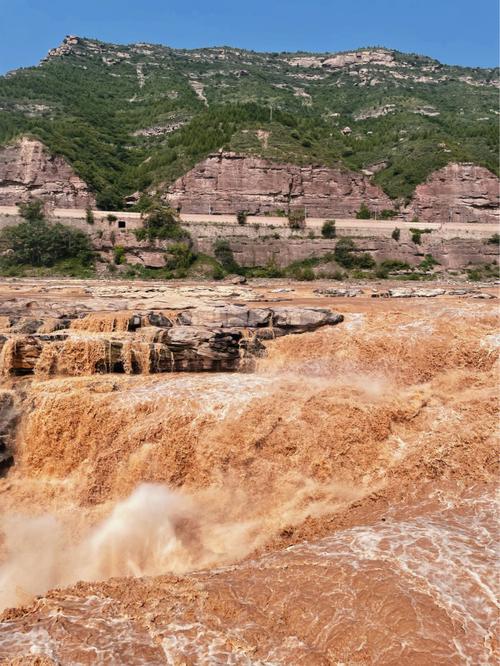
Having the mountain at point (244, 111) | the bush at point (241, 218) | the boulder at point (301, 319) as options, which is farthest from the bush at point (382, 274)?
the boulder at point (301, 319)

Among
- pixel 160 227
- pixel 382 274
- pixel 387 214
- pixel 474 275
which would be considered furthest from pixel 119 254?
pixel 387 214

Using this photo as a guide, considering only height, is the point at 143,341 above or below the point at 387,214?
below

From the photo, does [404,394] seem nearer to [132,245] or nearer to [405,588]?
[405,588]

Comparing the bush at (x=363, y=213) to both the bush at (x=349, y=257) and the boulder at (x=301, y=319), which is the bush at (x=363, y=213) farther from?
the boulder at (x=301, y=319)

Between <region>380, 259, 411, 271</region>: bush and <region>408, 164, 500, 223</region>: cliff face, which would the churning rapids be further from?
<region>408, 164, 500, 223</region>: cliff face

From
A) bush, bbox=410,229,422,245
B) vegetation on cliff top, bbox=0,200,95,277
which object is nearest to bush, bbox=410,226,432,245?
bush, bbox=410,229,422,245

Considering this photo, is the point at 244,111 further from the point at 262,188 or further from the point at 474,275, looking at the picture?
the point at 474,275

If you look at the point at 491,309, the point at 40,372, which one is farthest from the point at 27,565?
the point at 491,309
